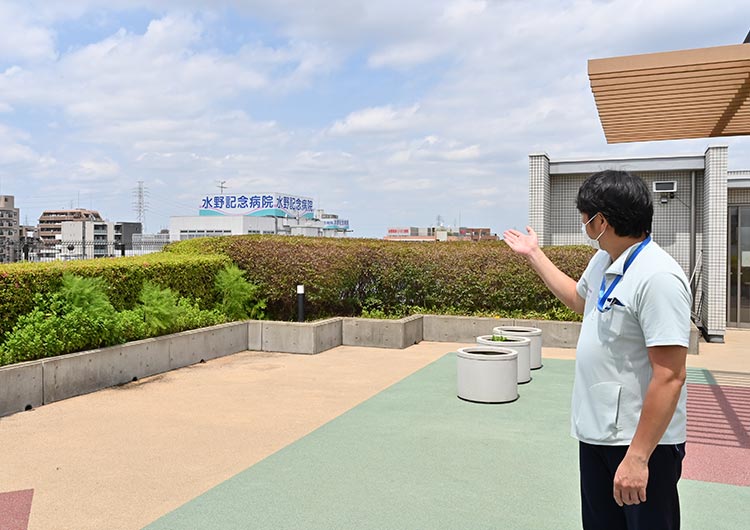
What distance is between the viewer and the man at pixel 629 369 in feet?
7.37

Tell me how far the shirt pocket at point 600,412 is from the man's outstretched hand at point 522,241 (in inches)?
33.6

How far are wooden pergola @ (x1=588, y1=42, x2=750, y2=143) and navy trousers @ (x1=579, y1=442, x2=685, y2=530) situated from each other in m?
5.84

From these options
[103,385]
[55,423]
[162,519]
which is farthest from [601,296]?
[103,385]

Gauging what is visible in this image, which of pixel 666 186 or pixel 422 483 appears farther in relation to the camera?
pixel 666 186

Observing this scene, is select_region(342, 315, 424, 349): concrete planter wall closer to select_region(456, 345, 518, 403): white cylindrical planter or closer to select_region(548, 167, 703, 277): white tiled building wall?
select_region(456, 345, 518, 403): white cylindrical planter

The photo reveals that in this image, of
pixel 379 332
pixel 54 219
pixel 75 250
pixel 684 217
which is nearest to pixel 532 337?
pixel 379 332

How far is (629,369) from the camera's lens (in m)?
2.41

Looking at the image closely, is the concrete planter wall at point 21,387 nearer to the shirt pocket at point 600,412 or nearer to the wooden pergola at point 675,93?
the shirt pocket at point 600,412

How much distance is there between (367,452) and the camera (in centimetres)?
580

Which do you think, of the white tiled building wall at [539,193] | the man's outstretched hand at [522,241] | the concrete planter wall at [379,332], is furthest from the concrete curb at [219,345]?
the man's outstretched hand at [522,241]

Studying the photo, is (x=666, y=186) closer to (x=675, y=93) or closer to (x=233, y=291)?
(x=675, y=93)

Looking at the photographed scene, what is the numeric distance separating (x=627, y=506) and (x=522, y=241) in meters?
1.30

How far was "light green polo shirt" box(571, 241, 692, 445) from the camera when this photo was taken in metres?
2.26

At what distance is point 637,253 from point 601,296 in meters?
0.21
